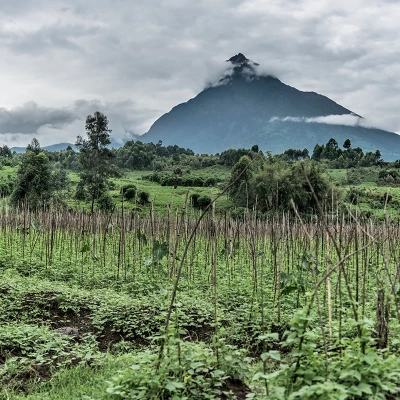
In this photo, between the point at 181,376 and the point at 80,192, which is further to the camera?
the point at 80,192

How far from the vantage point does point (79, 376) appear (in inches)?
187

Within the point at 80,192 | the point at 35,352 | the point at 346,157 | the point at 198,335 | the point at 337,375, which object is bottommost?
the point at 198,335

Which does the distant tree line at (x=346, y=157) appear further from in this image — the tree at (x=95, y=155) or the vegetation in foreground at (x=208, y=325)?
the vegetation in foreground at (x=208, y=325)

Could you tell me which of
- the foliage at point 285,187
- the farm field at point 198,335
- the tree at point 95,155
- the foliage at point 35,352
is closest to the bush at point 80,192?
the tree at point 95,155

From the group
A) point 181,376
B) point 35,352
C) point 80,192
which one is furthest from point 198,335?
point 80,192

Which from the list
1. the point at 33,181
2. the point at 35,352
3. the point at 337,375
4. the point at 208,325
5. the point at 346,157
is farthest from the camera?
the point at 346,157

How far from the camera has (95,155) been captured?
4259 cm

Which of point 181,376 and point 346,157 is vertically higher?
point 346,157

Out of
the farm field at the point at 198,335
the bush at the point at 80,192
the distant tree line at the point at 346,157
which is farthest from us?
the distant tree line at the point at 346,157

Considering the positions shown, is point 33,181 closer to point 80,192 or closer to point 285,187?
point 80,192

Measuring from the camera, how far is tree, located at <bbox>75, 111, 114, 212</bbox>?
138 feet

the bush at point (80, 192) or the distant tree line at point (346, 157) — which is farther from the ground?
the distant tree line at point (346, 157)

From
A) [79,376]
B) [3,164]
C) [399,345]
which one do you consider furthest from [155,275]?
[3,164]

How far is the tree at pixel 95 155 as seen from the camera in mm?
42156
